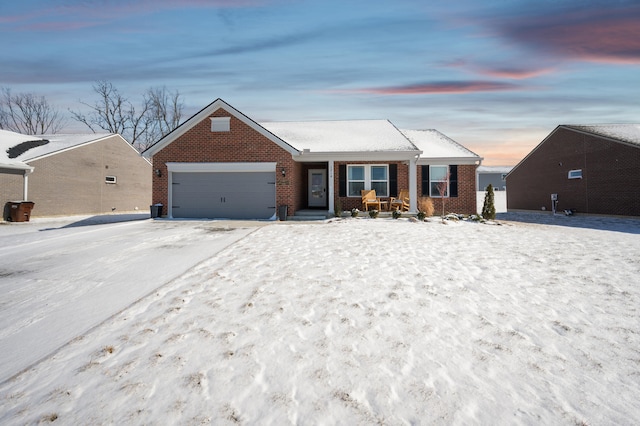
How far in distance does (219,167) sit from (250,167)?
1.39 metres

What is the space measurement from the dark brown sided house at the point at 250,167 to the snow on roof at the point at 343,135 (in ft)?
0.30

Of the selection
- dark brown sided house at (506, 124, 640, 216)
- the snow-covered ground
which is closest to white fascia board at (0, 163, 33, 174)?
the snow-covered ground

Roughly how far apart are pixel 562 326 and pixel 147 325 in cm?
459

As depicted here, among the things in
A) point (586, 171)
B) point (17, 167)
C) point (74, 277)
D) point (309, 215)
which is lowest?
point (74, 277)

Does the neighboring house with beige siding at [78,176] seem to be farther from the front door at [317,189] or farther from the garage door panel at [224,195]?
the front door at [317,189]

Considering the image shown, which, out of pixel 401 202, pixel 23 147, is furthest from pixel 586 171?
pixel 23 147

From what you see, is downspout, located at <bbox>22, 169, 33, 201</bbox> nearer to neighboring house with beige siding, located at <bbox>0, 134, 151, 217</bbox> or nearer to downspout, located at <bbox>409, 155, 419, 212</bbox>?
neighboring house with beige siding, located at <bbox>0, 134, 151, 217</bbox>

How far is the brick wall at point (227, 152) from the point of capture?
569 inches

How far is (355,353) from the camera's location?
3121 mm

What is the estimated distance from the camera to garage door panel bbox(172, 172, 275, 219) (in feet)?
48.3

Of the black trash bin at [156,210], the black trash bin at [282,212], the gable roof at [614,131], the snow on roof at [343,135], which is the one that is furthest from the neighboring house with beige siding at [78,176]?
the gable roof at [614,131]

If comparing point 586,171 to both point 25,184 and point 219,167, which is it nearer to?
point 219,167

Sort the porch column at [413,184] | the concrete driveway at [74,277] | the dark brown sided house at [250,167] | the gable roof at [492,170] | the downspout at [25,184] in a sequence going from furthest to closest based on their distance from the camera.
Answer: the gable roof at [492,170] < the downspout at [25,184] < the porch column at [413,184] < the dark brown sided house at [250,167] < the concrete driveway at [74,277]

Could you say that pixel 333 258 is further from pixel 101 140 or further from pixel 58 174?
pixel 101 140
